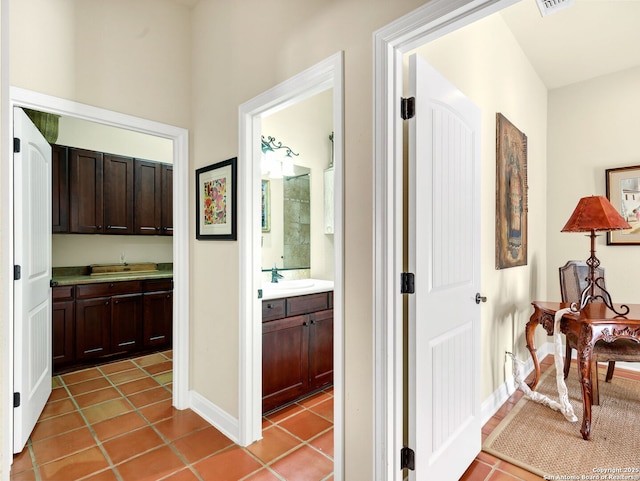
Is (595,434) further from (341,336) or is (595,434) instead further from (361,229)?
(361,229)

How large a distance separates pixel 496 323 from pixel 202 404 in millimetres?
2257

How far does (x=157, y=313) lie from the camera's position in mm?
3889

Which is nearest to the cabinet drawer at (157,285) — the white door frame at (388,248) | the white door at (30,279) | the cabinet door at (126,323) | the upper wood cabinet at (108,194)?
the cabinet door at (126,323)

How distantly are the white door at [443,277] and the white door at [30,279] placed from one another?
221 cm

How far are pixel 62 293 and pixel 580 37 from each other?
16.7 ft

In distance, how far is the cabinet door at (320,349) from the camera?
2.71 metres

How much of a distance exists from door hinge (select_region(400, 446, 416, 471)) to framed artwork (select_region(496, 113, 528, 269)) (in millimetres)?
1582

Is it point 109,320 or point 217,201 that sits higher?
point 217,201

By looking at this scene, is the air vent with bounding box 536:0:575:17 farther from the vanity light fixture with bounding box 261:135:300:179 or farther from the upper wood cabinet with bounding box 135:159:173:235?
the upper wood cabinet with bounding box 135:159:173:235

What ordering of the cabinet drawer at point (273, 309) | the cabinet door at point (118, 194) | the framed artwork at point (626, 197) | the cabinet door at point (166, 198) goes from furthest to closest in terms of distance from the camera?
the cabinet door at point (166, 198) < the cabinet door at point (118, 194) < the framed artwork at point (626, 197) < the cabinet drawer at point (273, 309)

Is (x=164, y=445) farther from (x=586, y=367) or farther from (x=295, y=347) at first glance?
(x=586, y=367)

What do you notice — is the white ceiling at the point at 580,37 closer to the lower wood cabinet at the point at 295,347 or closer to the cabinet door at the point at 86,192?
the lower wood cabinet at the point at 295,347

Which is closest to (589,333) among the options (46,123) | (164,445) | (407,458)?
(407,458)

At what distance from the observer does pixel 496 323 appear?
259 cm
